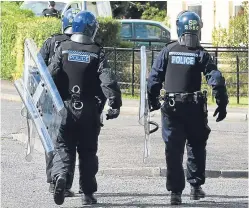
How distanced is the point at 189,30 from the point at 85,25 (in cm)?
111

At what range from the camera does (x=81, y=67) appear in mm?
8523

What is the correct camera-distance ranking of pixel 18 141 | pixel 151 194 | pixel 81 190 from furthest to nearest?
pixel 18 141
pixel 151 194
pixel 81 190

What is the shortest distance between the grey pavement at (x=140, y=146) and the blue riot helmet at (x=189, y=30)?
7.84 feet

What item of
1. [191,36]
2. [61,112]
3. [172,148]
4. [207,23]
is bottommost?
[207,23]

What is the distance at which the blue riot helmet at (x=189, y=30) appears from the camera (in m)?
8.94

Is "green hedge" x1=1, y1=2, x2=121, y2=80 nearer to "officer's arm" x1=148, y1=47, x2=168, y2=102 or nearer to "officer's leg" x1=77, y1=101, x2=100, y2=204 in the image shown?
"officer's arm" x1=148, y1=47, x2=168, y2=102

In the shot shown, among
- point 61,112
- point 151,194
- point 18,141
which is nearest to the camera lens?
point 61,112

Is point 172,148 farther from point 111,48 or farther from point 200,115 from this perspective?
point 111,48

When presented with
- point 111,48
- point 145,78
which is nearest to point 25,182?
point 145,78

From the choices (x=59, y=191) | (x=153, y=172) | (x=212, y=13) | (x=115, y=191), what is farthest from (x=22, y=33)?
(x=59, y=191)

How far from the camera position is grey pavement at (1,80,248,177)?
36.3 feet

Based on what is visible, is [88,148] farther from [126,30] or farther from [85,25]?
[126,30]

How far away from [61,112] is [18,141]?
5.49 metres

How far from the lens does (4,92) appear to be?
836 inches
